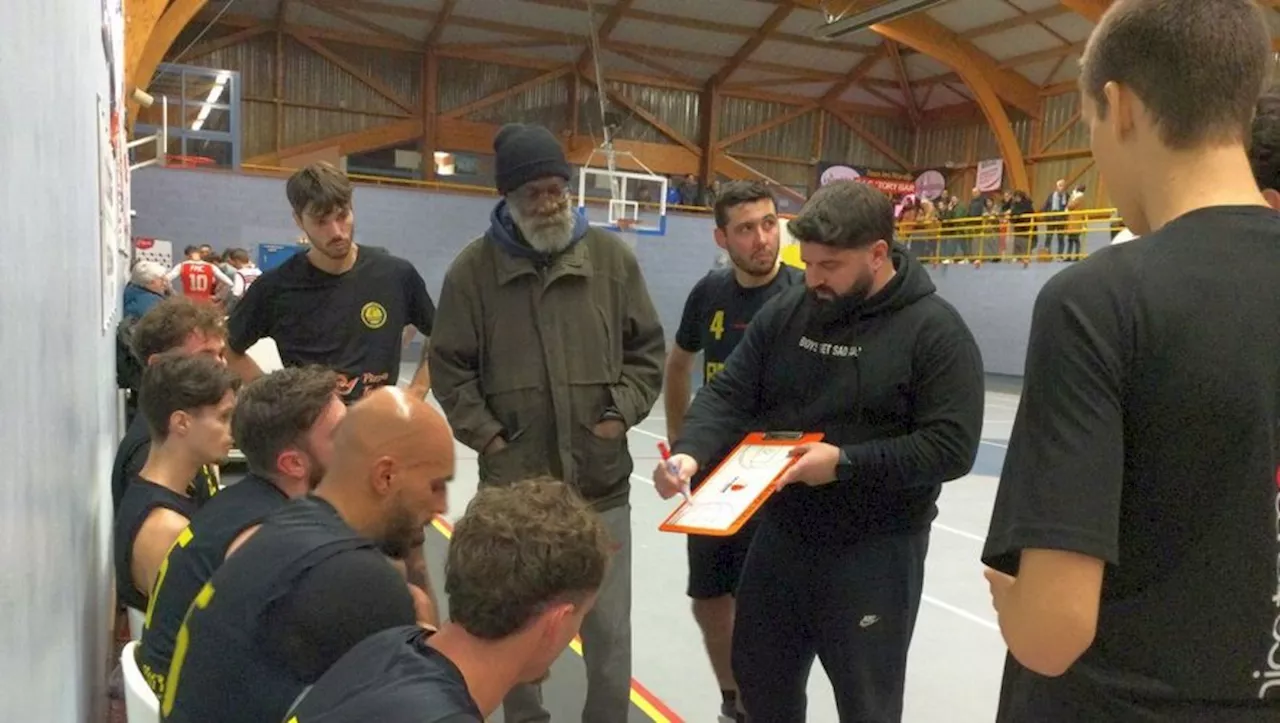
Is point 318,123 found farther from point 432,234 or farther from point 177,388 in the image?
point 177,388

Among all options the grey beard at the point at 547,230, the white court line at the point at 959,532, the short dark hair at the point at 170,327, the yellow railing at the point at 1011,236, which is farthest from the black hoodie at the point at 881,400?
the yellow railing at the point at 1011,236

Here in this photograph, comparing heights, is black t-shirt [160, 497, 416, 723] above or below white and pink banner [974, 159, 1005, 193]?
below

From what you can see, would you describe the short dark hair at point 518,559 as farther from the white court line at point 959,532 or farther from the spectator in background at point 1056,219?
the spectator in background at point 1056,219

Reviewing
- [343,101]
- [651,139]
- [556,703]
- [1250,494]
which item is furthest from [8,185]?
[651,139]

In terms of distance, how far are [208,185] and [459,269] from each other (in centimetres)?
1572

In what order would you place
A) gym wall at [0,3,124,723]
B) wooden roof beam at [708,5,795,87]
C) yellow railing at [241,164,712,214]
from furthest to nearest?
wooden roof beam at [708,5,795,87] < yellow railing at [241,164,712,214] < gym wall at [0,3,124,723]

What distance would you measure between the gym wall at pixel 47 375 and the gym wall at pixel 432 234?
14.1 m

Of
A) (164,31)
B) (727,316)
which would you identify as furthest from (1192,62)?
(164,31)

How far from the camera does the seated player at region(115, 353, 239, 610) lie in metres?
2.57

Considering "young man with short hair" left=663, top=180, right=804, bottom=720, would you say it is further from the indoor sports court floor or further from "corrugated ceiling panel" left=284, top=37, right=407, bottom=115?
"corrugated ceiling panel" left=284, top=37, right=407, bottom=115

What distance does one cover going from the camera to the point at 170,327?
3.50 metres

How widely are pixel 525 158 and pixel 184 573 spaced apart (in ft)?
4.70

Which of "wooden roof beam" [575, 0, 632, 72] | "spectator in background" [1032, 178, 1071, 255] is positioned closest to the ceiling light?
"spectator in background" [1032, 178, 1071, 255]

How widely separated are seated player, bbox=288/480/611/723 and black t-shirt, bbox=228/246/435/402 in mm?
2248
